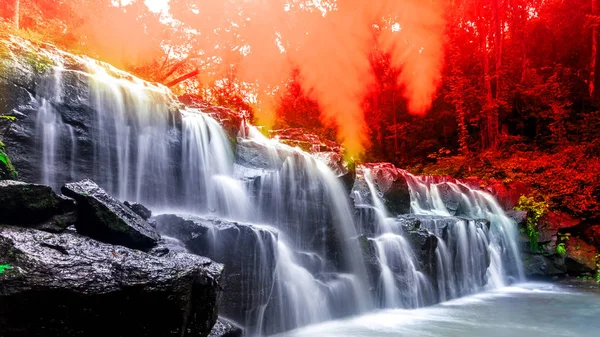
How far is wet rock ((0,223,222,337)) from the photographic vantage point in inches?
111

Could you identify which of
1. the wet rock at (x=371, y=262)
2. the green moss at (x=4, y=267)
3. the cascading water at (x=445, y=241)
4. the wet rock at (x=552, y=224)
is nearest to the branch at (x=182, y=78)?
the cascading water at (x=445, y=241)

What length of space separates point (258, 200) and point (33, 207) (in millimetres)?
4180

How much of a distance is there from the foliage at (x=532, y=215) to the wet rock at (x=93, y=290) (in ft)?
42.3

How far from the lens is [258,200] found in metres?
7.34

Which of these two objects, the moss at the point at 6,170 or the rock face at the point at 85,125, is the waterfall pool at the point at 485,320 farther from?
the moss at the point at 6,170

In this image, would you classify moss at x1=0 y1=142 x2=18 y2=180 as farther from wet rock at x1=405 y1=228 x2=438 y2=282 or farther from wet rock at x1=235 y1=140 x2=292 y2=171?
wet rock at x1=405 y1=228 x2=438 y2=282

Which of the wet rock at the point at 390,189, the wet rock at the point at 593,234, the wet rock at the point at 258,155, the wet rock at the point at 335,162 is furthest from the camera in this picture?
the wet rock at the point at 593,234

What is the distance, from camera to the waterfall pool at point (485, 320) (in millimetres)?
6289

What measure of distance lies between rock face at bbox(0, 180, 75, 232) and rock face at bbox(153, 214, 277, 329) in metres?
1.53

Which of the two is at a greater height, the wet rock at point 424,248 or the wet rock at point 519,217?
the wet rock at point 519,217

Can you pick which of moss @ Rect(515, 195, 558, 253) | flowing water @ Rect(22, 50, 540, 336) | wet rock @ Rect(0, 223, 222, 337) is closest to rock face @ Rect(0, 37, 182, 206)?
flowing water @ Rect(22, 50, 540, 336)

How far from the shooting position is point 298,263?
6906 mm

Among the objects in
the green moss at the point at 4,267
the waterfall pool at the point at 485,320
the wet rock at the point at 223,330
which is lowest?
the waterfall pool at the point at 485,320

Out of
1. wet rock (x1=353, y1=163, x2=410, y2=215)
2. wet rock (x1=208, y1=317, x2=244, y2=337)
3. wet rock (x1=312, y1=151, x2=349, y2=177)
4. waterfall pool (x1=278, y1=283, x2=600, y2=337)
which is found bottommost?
waterfall pool (x1=278, y1=283, x2=600, y2=337)
